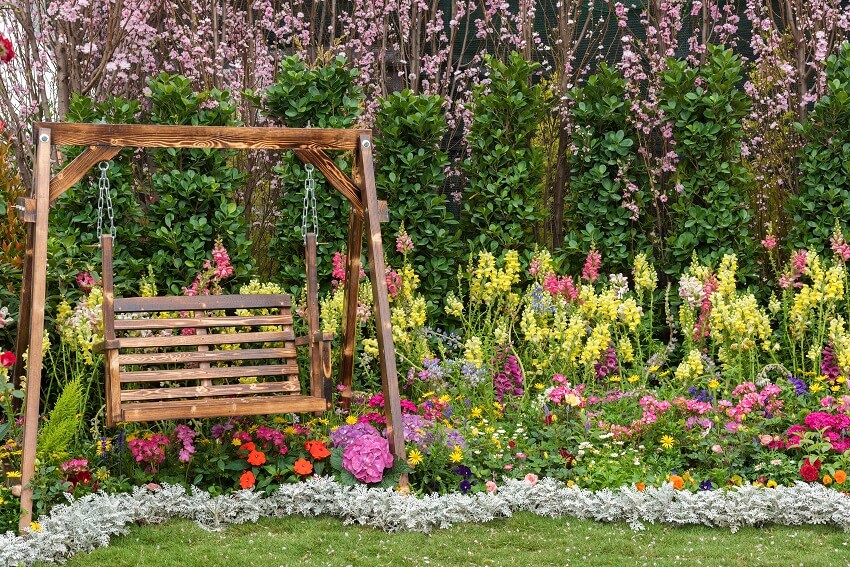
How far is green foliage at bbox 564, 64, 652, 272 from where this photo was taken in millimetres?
6340

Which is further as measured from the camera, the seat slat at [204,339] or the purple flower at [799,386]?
the purple flower at [799,386]

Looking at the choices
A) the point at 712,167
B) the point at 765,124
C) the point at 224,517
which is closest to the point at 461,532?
the point at 224,517

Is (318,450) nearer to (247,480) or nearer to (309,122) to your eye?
(247,480)

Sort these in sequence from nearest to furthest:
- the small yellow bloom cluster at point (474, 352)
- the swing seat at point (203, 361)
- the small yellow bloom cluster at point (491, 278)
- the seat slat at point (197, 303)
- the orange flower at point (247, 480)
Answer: the swing seat at point (203, 361)
the orange flower at point (247, 480)
the seat slat at point (197, 303)
the small yellow bloom cluster at point (474, 352)
the small yellow bloom cluster at point (491, 278)

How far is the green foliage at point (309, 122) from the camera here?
6.02 m

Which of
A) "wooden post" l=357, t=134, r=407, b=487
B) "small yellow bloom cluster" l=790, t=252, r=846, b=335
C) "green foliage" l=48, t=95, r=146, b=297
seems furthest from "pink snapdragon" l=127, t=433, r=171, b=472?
"small yellow bloom cluster" l=790, t=252, r=846, b=335

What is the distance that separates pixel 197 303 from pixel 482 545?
6.07ft

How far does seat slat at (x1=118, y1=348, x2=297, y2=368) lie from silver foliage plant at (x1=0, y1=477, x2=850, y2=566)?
1.95 feet

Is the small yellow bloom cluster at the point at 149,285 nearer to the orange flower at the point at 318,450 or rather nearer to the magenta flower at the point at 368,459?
the orange flower at the point at 318,450

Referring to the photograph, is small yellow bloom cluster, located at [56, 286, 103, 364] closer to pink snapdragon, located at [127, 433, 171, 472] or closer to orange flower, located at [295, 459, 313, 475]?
pink snapdragon, located at [127, 433, 171, 472]

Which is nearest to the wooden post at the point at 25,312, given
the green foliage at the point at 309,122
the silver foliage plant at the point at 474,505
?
the silver foliage plant at the point at 474,505

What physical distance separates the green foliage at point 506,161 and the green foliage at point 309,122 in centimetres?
84

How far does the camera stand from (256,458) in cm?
426

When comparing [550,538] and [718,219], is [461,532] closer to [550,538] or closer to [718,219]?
[550,538]
